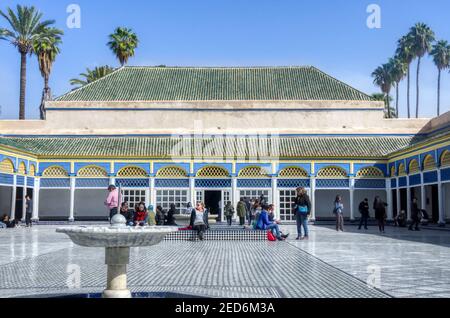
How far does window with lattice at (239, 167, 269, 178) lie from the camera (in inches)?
1154

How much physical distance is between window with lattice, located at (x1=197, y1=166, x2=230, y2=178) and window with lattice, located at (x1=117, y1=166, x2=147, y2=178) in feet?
10.8

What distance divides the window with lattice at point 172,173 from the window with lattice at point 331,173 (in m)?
7.94

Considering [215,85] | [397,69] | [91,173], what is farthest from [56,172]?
[397,69]

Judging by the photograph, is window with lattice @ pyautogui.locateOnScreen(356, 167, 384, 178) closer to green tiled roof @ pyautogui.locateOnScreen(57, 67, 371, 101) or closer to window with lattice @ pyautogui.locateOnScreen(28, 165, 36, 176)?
green tiled roof @ pyautogui.locateOnScreen(57, 67, 371, 101)

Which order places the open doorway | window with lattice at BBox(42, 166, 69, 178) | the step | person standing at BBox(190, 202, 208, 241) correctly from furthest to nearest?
the open doorway → window with lattice at BBox(42, 166, 69, 178) → the step → person standing at BBox(190, 202, 208, 241)

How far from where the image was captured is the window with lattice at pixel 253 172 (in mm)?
29312

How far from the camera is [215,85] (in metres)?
37.3

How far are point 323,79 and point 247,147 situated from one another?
10.7 meters

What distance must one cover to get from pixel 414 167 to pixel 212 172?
36.7 ft

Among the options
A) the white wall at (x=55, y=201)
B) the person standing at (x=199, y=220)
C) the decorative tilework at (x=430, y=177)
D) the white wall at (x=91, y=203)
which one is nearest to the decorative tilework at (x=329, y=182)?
the decorative tilework at (x=430, y=177)

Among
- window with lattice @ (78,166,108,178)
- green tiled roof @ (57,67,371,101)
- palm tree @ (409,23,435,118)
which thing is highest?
palm tree @ (409,23,435,118)

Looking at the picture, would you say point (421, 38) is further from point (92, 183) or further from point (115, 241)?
point (115, 241)

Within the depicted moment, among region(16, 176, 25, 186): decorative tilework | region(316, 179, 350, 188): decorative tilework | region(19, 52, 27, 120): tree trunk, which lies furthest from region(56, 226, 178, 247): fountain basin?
region(19, 52, 27, 120): tree trunk

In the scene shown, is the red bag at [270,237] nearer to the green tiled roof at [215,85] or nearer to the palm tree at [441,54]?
the green tiled roof at [215,85]
